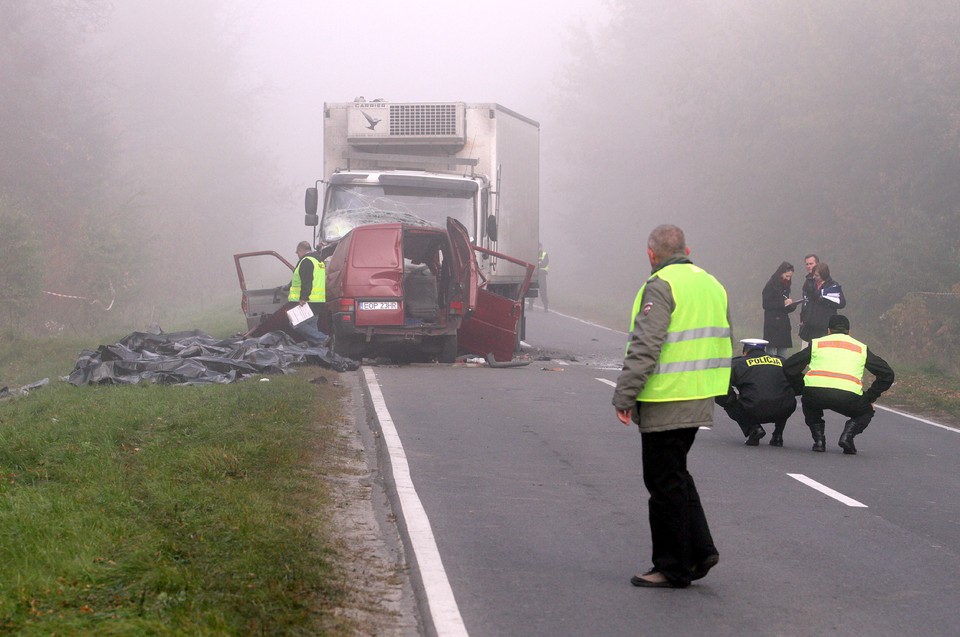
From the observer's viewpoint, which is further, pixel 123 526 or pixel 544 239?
pixel 544 239

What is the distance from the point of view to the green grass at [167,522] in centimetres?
523

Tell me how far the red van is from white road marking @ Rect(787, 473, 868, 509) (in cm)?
886

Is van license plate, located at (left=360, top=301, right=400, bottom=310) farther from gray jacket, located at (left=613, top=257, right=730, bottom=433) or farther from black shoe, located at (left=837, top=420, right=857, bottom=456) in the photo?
gray jacket, located at (left=613, top=257, right=730, bottom=433)

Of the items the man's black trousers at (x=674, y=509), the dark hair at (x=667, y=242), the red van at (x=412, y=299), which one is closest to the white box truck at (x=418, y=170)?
the red van at (x=412, y=299)

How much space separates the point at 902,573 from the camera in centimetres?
676

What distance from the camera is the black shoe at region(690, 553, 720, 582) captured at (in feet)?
20.7

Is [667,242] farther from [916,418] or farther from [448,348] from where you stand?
[448,348]

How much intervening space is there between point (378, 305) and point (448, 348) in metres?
1.57

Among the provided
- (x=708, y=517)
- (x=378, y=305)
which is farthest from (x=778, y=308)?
(x=708, y=517)

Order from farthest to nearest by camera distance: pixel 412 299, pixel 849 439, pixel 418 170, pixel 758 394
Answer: pixel 418 170 < pixel 412 299 < pixel 758 394 < pixel 849 439

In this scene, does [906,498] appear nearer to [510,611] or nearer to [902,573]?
[902,573]

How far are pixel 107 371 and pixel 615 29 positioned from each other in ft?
164

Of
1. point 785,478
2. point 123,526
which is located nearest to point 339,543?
point 123,526

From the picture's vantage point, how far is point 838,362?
35.8 feet
